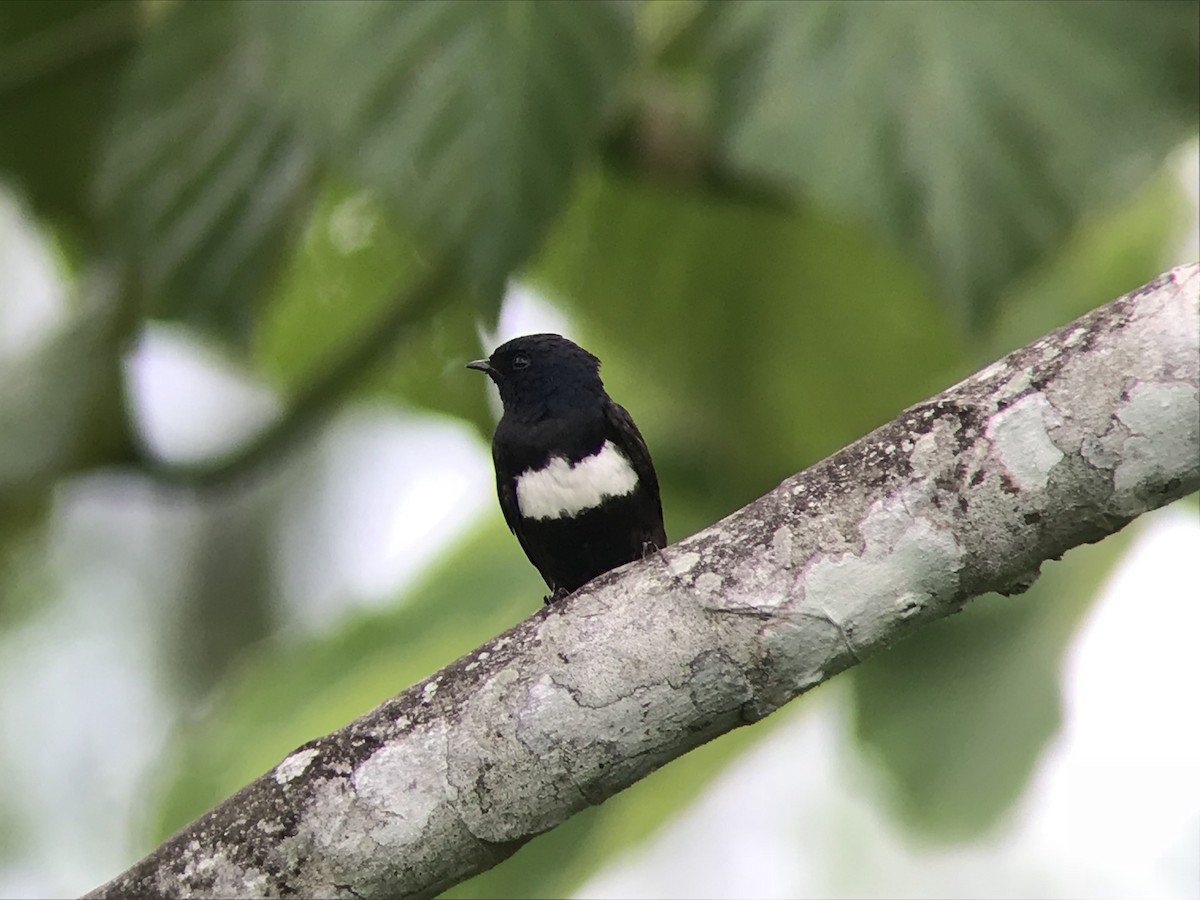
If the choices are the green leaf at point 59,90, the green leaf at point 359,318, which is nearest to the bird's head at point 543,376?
the green leaf at point 359,318

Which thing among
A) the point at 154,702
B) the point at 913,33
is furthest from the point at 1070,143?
the point at 154,702

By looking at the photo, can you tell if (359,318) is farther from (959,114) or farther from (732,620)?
(732,620)

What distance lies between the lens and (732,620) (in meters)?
1.20

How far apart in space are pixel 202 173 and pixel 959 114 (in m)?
1.24

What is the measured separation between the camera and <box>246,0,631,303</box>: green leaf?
1.55 m

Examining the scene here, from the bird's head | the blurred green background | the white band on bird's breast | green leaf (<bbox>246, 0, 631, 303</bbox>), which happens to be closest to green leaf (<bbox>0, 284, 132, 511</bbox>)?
the blurred green background

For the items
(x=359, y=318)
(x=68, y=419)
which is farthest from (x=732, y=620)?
(x=359, y=318)

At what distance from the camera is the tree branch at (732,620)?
1.09 m

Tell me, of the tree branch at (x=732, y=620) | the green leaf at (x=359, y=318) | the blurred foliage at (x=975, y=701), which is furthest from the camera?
the green leaf at (x=359, y=318)

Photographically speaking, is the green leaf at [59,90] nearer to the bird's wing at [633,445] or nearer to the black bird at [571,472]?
the black bird at [571,472]

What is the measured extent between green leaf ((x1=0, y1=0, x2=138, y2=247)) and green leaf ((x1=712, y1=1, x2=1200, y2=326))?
1286 millimetres

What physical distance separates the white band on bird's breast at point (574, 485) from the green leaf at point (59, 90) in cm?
111

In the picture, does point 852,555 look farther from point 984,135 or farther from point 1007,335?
point 1007,335

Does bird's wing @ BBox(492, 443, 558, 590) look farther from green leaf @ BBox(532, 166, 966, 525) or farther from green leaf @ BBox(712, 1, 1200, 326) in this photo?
green leaf @ BBox(712, 1, 1200, 326)
